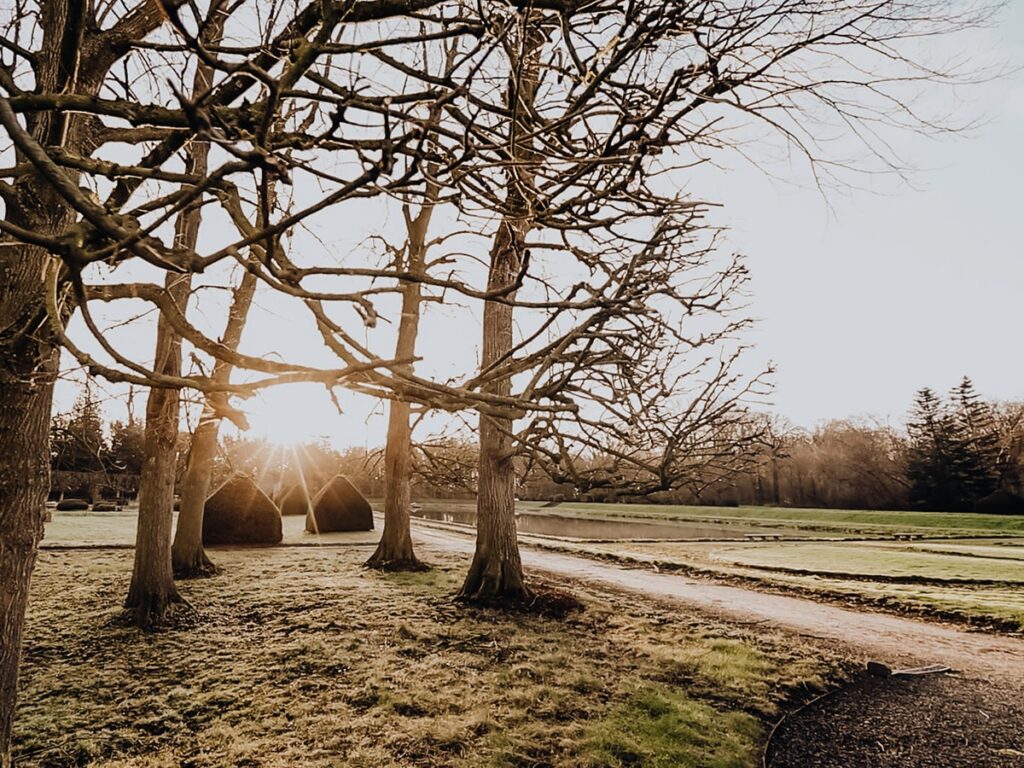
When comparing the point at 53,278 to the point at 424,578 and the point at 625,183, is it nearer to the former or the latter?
the point at 625,183

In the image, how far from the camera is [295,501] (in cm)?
2912

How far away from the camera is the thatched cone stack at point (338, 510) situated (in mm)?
20250

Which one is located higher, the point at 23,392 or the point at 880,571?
the point at 23,392

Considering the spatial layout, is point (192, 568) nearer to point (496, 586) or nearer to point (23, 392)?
point (496, 586)

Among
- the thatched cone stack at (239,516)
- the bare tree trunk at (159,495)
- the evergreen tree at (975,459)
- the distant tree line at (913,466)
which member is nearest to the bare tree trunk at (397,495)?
the bare tree trunk at (159,495)

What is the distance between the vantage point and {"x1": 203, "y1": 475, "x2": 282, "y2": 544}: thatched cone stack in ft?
51.2

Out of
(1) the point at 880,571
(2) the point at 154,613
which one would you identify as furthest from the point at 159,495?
(1) the point at 880,571

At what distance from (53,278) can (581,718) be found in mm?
4669

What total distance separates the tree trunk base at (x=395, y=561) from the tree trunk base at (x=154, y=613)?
15.6 feet

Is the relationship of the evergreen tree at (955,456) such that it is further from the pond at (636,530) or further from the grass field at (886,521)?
the pond at (636,530)

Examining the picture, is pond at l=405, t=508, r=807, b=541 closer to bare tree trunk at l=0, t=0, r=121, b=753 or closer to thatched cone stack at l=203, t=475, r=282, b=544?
thatched cone stack at l=203, t=475, r=282, b=544

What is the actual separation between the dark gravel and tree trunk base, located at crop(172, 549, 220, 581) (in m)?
9.46

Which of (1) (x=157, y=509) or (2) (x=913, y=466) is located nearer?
(1) (x=157, y=509)

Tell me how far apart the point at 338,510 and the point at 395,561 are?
9.31 m
